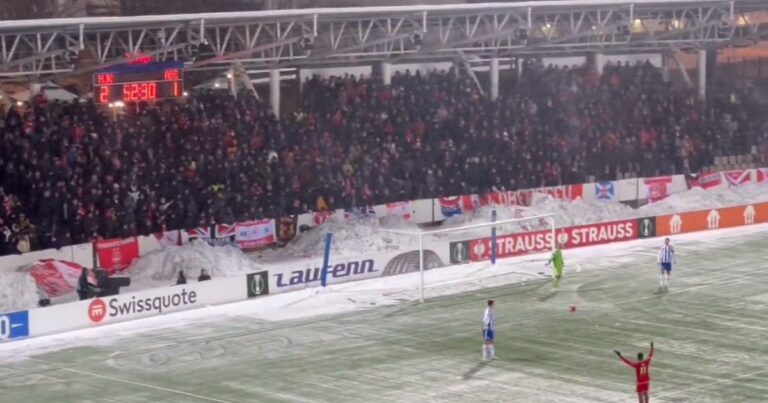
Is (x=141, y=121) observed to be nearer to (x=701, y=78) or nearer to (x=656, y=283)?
(x=656, y=283)

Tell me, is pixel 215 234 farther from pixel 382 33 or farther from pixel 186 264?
pixel 382 33

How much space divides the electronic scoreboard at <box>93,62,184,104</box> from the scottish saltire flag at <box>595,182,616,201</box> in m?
17.6

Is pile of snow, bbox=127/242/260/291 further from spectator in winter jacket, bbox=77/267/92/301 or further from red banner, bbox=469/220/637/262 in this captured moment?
red banner, bbox=469/220/637/262

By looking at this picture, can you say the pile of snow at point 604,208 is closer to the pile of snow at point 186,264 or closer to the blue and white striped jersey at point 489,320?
Answer: the pile of snow at point 186,264

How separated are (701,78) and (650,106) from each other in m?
4.18

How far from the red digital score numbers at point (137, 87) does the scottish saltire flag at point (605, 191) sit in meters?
17.6

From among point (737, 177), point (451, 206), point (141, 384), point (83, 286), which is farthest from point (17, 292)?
point (737, 177)

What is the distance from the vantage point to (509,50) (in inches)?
1922

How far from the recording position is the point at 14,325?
31.8m

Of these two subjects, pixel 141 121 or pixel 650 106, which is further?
pixel 650 106

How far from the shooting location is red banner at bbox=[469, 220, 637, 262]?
138 ft

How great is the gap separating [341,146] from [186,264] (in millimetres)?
9041

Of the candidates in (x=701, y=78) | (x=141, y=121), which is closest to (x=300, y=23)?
(x=141, y=121)

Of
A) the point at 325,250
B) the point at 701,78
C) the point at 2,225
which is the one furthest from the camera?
the point at 701,78
